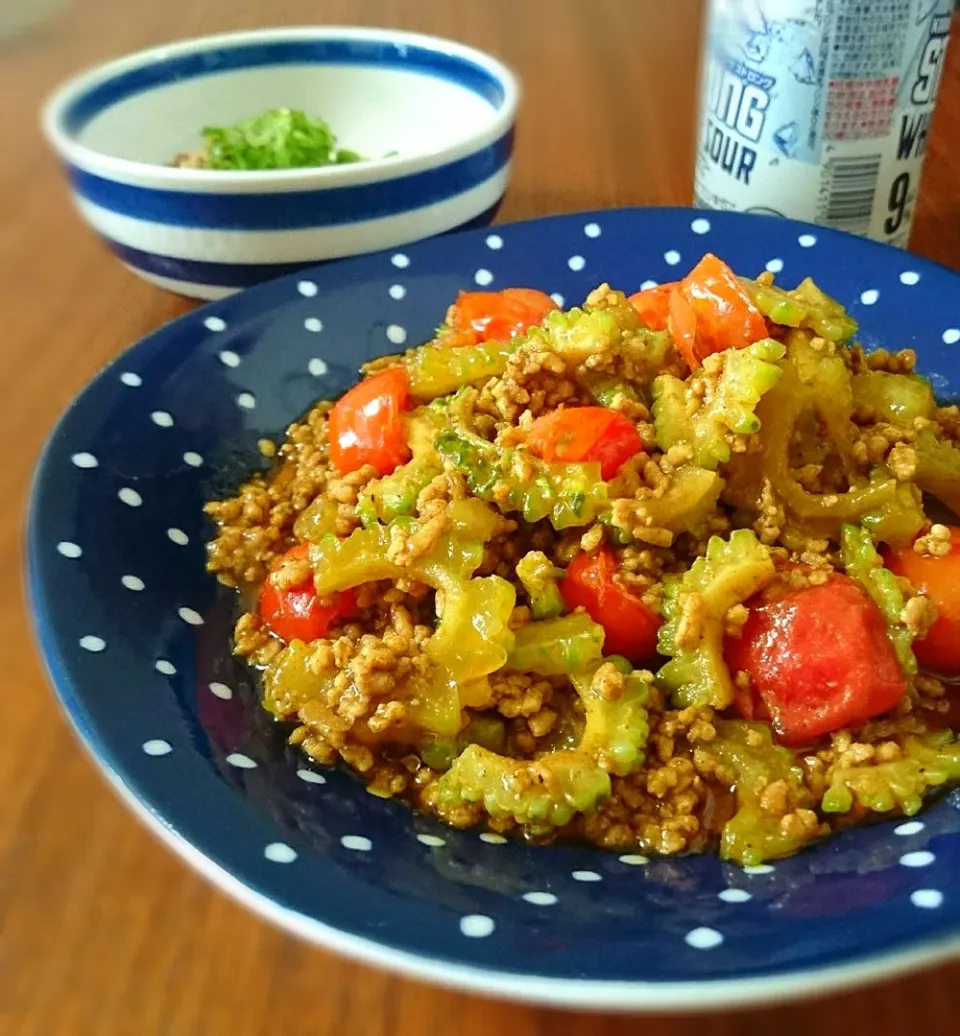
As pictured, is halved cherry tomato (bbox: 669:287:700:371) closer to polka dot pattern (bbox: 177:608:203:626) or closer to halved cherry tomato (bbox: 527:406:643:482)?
halved cherry tomato (bbox: 527:406:643:482)

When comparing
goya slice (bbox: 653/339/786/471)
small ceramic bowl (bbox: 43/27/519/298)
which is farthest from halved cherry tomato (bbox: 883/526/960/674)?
small ceramic bowl (bbox: 43/27/519/298)

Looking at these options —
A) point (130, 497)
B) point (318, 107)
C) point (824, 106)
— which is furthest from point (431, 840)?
point (318, 107)

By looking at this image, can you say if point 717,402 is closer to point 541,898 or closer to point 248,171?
point 541,898

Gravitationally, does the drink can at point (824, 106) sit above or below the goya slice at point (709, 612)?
above

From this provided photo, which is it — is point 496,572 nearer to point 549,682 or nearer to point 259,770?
point 549,682

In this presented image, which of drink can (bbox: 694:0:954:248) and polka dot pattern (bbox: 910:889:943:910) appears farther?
drink can (bbox: 694:0:954:248)

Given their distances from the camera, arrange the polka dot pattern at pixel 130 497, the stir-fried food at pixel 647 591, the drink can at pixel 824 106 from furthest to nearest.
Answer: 1. the drink can at pixel 824 106
2. the polka dot pattern at pixel 130 497
3. the stir-fried food at pixel 647 591

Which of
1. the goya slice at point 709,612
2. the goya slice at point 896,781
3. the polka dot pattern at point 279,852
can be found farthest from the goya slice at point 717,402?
Result: the polka dot pattern at point 279,852

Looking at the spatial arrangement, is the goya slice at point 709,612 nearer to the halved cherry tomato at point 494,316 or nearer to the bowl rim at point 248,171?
the halved cherry tomato at point 494,316
